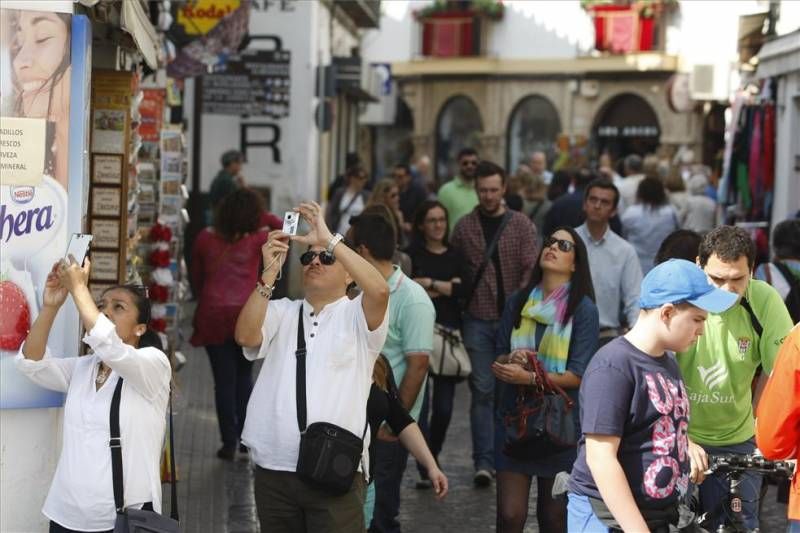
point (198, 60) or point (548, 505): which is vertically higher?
point (198, 60)

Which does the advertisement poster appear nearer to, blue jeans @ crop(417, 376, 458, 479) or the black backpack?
blue jeans @ crop(417, 376, 458, 479)

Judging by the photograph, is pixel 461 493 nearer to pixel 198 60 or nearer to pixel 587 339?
pixel 587 339

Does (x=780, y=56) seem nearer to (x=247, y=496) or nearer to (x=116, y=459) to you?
(x=247, y=496)

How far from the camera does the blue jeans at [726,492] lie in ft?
20.2

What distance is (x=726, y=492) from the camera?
6.05 meters

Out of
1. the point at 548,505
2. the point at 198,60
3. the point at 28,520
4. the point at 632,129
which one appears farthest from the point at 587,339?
the point at 632,129

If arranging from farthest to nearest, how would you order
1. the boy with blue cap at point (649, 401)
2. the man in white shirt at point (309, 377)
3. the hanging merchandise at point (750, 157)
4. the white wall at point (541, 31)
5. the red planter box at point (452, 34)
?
1. the red planter box at point (452, 34)
2. the white wall at point (541, 31)
3. the hanging merchandise at point (750, 157)
4. the man in white shirt at point (309, 377)
5. the boy with blue cap at point (649, 401)

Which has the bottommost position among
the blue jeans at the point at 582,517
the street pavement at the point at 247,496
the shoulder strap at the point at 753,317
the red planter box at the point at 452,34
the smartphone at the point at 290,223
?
the street pavement at the point at 247,496

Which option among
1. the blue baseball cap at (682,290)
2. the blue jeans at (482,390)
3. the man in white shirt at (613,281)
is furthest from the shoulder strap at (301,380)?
the blue jeans at (482,390)

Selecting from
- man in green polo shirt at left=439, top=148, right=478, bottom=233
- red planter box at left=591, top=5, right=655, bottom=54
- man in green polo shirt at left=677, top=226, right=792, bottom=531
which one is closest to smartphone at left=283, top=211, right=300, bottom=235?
man in green polo shirt at left=677, top=226, right=792, bottom=531

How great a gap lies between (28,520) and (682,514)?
2924 mm

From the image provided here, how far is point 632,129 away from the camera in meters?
37.5

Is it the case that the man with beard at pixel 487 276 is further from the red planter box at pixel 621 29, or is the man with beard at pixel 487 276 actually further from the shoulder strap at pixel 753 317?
the red planter box at pixel 621 29

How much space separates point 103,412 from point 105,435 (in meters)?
0.09
